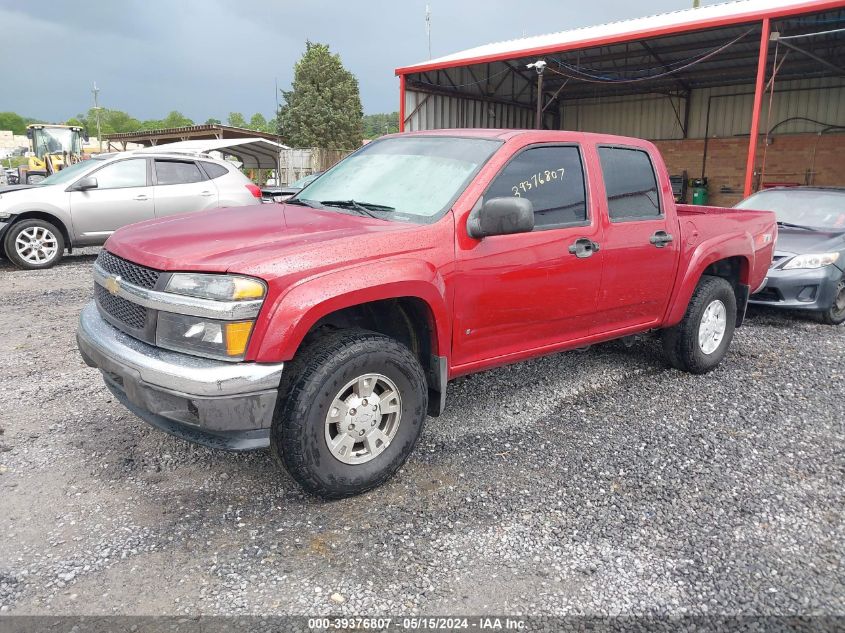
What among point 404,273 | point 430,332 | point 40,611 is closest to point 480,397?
point 430,332

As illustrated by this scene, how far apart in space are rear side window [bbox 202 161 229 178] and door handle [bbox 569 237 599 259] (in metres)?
7.80

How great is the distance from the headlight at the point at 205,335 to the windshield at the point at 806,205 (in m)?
7.12

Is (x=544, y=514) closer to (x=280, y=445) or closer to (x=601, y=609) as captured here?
(x=601, y=609)

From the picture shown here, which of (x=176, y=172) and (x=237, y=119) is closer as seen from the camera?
(x=176, y=172)

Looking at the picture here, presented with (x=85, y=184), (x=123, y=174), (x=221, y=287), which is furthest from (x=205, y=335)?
(x=123, y=174)

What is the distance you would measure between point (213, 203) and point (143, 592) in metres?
8.43

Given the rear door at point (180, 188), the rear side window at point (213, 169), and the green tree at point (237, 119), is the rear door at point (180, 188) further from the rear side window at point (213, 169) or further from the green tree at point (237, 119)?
the green tree at point (237, 119)

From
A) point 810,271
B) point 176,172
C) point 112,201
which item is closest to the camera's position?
point 810,271

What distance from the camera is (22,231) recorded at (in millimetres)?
9031

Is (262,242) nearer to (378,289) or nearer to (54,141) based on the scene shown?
(378,289)

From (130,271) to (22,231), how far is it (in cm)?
730

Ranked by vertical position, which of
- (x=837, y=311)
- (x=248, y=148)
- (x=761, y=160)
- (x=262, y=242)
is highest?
(x=248, y=148)

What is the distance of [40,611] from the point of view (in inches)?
93.0

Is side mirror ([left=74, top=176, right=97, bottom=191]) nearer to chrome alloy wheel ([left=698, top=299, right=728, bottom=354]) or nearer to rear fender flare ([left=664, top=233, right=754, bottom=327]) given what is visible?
rear fender flare ([left=664, top=233, right=754, bottom=327])
